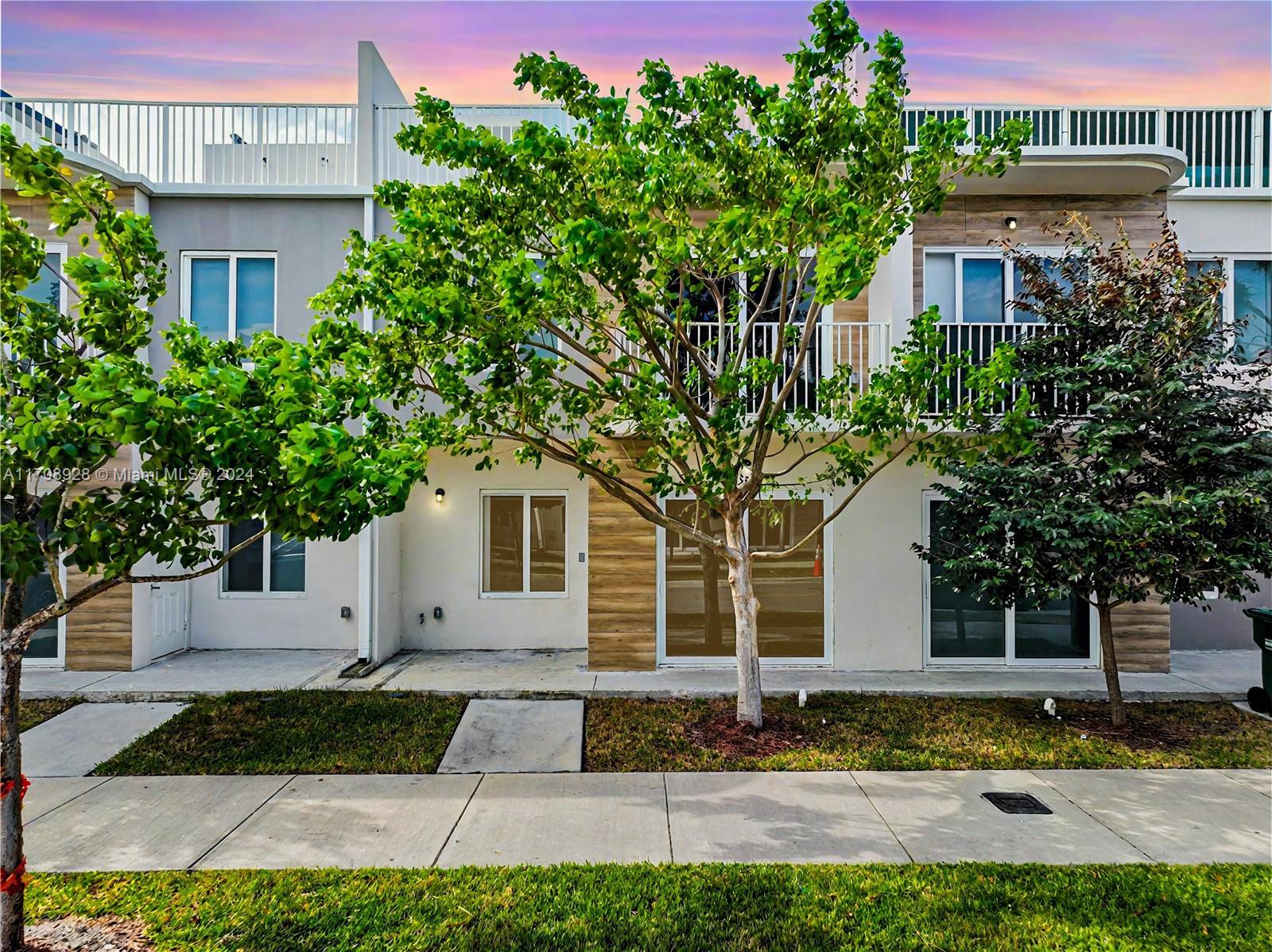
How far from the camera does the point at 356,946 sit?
3545 mm

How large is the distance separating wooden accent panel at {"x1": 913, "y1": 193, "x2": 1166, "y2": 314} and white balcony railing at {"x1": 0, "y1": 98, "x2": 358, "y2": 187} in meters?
7.93

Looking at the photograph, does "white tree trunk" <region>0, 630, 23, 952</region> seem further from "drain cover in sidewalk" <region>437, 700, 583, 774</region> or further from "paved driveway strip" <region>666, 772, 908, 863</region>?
"paved driveway strip" <region>666, 772, 908, 863</region>

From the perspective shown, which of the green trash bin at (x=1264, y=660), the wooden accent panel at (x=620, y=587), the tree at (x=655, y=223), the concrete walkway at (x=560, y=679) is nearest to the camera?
the tree at (x=655, y=223)

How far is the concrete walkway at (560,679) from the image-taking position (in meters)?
7.88

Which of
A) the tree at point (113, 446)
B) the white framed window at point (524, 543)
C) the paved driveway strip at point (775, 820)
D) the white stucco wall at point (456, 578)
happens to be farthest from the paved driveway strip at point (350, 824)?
the white framed window at point (524, 543)

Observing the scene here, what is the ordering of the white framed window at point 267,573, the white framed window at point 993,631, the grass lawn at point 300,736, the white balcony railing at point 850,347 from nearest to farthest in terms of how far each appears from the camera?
the grass lawn at point 300,736
the white balcony railing at point 850,347
the white framed window at point 993,631
the white framed window at point 267,573

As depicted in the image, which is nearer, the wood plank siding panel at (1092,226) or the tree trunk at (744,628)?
the tree trunk at (744,628)

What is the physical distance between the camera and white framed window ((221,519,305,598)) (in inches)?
381

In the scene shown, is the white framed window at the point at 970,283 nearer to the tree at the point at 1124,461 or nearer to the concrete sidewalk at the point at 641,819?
the tree at the point at 1124,461

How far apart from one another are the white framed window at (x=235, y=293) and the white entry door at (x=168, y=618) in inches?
137

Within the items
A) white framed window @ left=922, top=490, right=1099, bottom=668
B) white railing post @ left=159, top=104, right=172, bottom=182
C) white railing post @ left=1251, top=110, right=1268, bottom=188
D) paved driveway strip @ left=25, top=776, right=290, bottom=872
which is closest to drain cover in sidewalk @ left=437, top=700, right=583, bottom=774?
paved driveway strip @ left=25, top=776, right=290, bottom=872

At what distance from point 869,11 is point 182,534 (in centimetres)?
722

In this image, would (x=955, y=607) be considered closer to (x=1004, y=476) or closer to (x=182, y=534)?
(x=1004, y=476)


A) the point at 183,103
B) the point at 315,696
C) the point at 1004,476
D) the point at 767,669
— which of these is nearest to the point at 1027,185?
the point at 1004,476
